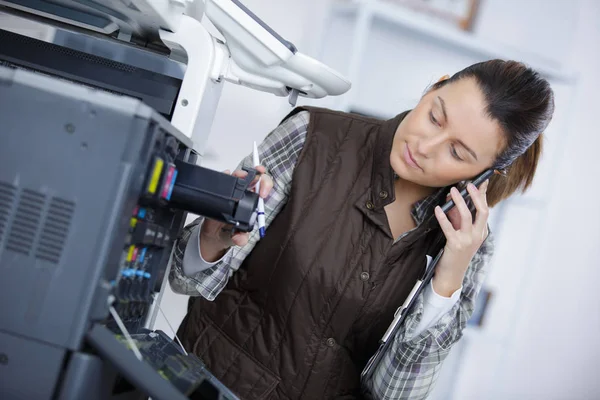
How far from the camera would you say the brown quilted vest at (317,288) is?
116cm

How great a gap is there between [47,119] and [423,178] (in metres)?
0.72

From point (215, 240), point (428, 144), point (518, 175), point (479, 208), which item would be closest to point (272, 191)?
point (215, 240)

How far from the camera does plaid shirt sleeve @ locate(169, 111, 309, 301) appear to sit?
1078 millimetres

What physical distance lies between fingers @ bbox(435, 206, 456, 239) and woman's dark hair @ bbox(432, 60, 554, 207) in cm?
14

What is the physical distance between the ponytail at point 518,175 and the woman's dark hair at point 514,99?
72mm

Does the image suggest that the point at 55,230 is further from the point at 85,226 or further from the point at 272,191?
the point at 272,191

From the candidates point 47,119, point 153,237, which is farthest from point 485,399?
point 47,119

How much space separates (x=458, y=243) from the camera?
3.82ft

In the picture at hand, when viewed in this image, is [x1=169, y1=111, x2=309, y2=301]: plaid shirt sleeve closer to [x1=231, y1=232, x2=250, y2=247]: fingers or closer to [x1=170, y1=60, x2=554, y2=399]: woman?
[x1=170, y1=60, x2=554, y2=399]: woman

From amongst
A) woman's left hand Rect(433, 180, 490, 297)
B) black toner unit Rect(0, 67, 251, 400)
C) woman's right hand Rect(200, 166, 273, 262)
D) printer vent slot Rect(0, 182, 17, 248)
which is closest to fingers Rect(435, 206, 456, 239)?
woman's left hand Rect(433, 180, 490, 297)

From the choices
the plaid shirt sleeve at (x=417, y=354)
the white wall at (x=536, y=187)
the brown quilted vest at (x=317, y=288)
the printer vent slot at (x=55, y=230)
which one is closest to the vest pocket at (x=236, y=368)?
the brown quilted vest at (x=317, y=288)

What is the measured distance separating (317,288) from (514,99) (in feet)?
1.61

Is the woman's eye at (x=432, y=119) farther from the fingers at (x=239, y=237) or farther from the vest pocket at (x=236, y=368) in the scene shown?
the vest pocket at (x=236, y=368)

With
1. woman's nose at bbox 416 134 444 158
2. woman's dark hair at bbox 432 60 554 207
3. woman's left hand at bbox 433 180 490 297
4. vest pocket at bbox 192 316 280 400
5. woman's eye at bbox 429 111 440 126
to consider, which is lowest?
vest pocket at bbox 192 316 280 400
